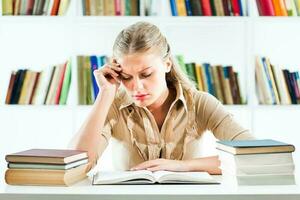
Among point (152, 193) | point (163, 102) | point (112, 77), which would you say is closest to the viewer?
point (152, 193)

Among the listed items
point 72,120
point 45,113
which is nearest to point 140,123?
point 72,120

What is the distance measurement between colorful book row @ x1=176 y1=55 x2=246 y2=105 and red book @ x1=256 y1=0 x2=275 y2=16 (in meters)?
0.41

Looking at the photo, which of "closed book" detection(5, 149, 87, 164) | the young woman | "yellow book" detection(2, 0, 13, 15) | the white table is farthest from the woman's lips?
"yellow book" detection(2, 0, 13, 15)

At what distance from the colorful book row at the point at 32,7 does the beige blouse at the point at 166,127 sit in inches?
51.1

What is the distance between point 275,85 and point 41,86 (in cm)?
149

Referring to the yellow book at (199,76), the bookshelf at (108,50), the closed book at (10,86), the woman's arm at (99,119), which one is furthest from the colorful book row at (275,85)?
the closed book at (10,86)

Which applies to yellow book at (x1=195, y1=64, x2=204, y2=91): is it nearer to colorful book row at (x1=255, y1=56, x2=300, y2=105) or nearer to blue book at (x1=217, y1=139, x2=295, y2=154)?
colorful book row at (x1=255, y1=56, x2=300, y2=105)

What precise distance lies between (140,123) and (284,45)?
1828 millimetres

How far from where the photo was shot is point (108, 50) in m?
3.73

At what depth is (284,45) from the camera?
3729mm

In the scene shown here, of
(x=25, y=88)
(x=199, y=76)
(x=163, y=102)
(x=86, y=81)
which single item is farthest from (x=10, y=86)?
(x=163, y=102)

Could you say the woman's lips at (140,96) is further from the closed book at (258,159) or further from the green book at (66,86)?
the green book at (66,86)

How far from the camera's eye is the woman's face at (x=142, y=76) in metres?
2.09

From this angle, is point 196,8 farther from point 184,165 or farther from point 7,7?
point 184,165
